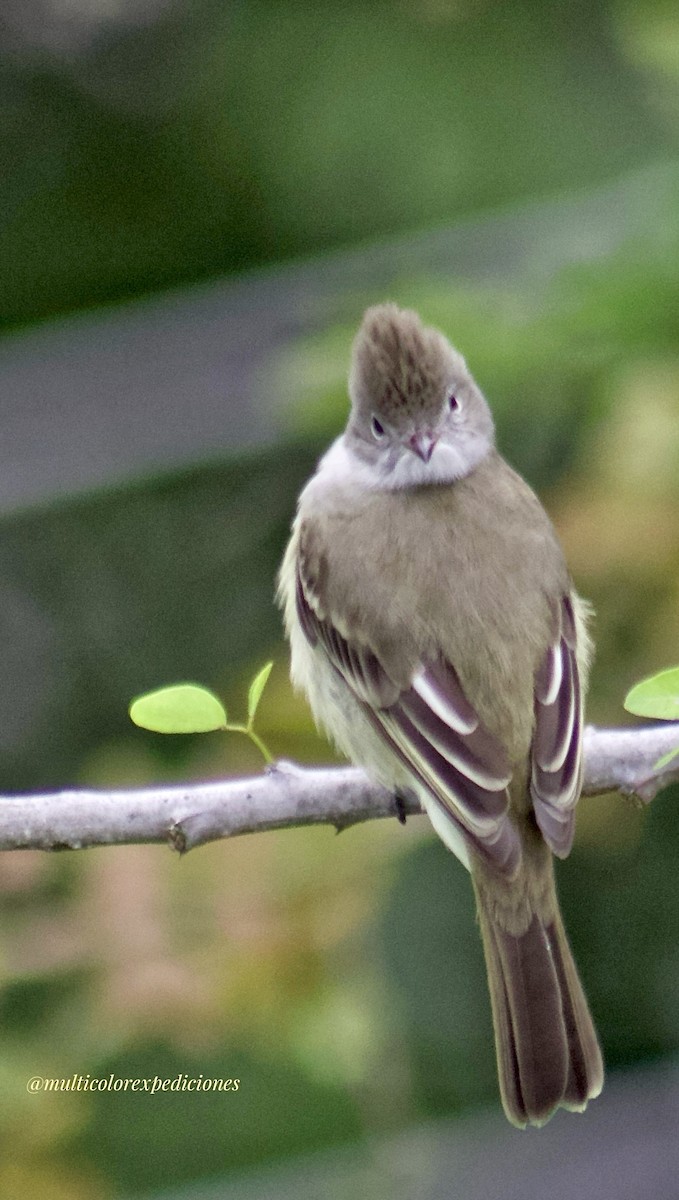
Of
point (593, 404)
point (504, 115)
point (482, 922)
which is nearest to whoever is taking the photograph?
point (482, 922)

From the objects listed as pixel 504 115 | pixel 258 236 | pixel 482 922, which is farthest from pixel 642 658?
pixel 258 236

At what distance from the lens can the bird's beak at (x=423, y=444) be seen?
387 centimetres

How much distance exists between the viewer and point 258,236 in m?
6.98

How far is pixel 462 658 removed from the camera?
11.1ft

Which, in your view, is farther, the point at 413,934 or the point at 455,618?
the point at 413,934

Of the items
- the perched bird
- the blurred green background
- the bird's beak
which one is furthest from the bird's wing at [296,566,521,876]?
the blurred green background

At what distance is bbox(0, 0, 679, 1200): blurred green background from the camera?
14.9ft

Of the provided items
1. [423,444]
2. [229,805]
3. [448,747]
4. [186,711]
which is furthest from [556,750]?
[423,444]

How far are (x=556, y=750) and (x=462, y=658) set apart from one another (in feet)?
0.92

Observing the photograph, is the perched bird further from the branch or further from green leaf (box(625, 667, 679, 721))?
green leaf (box(625, 667, 679, 721))

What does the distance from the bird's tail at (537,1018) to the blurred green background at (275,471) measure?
52.2 inches

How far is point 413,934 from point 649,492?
1734mm

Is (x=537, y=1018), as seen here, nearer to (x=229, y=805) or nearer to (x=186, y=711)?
(x=229, y=805)

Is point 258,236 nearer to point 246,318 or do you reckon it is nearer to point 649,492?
point 246,318
